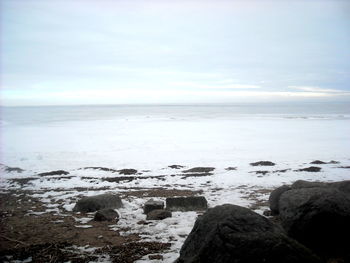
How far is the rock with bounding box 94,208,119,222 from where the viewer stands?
8.31 meters

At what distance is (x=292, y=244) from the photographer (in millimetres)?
4266

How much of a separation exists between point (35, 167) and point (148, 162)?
6.87 meters

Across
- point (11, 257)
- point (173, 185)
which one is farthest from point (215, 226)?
point (173, 185)

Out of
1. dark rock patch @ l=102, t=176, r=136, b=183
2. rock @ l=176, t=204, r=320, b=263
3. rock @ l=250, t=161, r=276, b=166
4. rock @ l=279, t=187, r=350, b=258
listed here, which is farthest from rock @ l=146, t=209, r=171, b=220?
rock @ l=250, t=161, r=276, b=166

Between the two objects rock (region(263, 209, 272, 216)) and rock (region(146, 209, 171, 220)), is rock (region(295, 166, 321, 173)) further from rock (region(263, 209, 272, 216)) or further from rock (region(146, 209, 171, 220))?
rock (region(146, 209, 171, 220))

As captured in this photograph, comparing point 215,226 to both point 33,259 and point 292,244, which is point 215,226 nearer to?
point 292,244

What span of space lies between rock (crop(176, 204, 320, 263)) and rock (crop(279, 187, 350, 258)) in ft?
3.98

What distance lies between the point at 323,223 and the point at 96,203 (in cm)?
658

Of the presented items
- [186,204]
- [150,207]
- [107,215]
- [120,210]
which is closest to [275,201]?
[186,204]

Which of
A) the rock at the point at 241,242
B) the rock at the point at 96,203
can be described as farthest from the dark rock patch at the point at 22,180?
the rock at the point at 241,242

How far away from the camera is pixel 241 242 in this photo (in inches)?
170

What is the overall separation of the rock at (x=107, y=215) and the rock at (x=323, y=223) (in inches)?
192

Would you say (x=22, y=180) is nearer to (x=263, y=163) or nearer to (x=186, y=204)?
(x=186, y=204)

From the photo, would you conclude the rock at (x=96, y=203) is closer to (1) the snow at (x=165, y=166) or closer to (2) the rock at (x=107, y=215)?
(1) the snow at (x=165, y=166)
